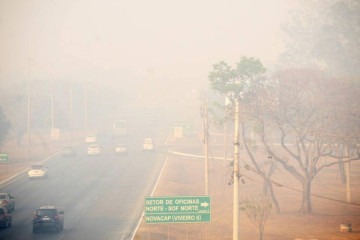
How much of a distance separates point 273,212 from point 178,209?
18427 mm

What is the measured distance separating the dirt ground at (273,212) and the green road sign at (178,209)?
2.96 meters

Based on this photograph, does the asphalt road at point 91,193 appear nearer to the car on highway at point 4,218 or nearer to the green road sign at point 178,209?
the car on highway at point 4,218

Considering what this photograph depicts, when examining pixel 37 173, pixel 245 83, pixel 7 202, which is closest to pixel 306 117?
pixel 245 83

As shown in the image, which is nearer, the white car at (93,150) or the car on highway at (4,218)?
the car on highway at (4,218)

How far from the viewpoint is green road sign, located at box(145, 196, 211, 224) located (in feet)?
106

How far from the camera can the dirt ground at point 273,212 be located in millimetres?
38938

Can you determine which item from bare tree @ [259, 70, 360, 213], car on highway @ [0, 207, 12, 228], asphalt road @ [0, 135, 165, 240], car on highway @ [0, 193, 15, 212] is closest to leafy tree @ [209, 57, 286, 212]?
bare tree @ [259, 70, 360, 213]

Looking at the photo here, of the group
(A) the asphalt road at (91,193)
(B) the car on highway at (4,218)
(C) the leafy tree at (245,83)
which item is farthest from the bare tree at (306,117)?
(B) the car on highway at (4,218)

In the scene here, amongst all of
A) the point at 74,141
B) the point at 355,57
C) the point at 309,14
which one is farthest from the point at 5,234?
the point at 309,14

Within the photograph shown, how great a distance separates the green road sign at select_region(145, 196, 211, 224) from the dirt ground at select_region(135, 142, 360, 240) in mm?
2963

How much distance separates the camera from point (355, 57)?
10494 cm

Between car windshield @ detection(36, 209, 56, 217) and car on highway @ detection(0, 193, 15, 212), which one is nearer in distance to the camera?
car windshield @ detection(36, 209, 56, 217)

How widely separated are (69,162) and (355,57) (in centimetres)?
5842

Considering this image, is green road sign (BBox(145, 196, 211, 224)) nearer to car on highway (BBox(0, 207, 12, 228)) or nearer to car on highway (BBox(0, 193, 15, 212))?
car on highway (BBox(0, 207, 12, 228))
